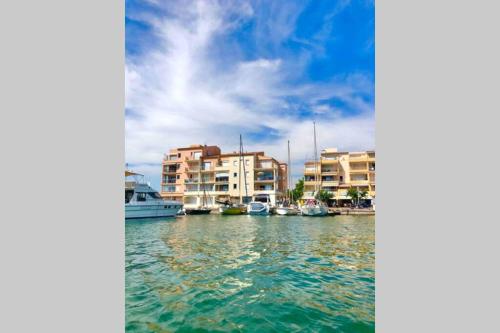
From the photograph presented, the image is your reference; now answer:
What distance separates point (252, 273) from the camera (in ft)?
20.1

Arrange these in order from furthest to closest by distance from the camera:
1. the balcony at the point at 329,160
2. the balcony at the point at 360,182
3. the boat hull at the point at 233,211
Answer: the balcony at the point at 329,160, the balcony at the point at 360,182, the boat hull at the point at 233,211

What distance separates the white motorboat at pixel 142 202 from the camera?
83.6ft

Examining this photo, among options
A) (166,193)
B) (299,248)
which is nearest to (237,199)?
(166,193)

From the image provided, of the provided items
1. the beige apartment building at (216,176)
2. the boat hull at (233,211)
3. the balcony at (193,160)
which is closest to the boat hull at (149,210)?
the boat hull at (233,211)

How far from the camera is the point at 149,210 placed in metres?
26.6

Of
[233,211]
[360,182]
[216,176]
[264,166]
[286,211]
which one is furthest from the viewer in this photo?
[216,176]

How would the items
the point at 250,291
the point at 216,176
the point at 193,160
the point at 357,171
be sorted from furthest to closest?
the point at 193,160 < the point at 216,176 < the point at 357,171 < the point at 250,291

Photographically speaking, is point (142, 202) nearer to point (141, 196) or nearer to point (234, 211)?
point (141, 196)

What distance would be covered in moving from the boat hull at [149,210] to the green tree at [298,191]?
64.4 ft

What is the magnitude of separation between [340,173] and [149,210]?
28485mm

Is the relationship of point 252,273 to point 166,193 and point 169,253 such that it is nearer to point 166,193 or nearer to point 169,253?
point 169,253

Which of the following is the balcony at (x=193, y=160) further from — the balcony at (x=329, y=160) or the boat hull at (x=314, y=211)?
the boat hull at (x=314, y=211)

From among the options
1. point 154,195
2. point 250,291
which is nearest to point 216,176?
point 154,195

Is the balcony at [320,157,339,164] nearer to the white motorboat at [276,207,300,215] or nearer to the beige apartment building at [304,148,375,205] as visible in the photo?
the beige apartment building at [304,148,375,205]
